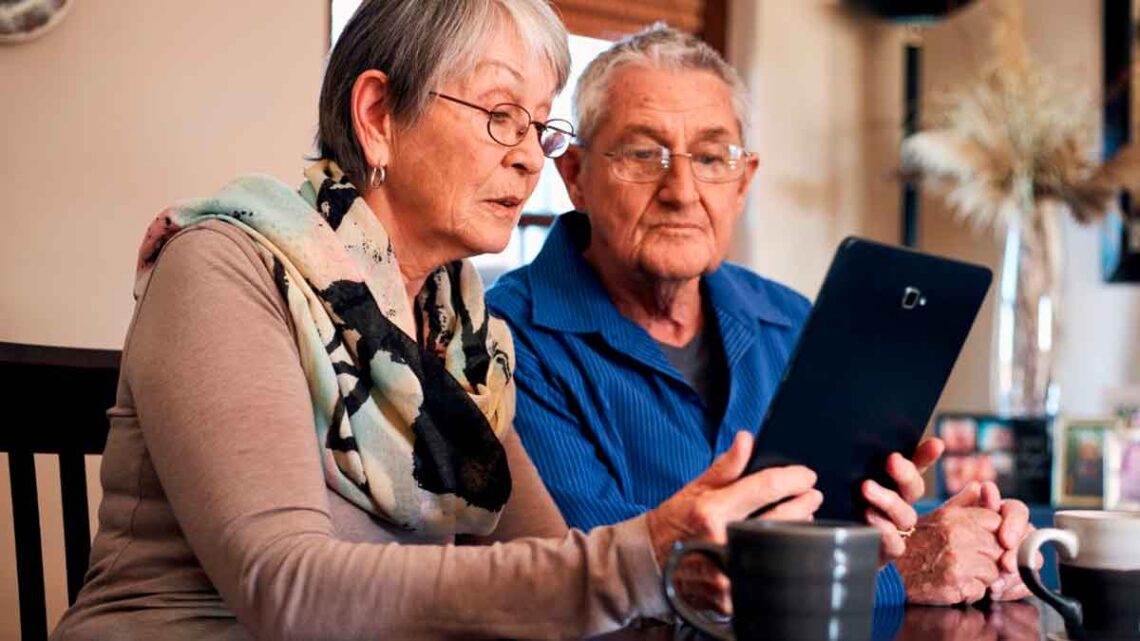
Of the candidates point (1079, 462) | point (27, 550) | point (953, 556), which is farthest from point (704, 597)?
point (1079, 462)

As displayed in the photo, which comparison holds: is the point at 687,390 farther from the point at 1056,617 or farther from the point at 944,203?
the point at 944,203

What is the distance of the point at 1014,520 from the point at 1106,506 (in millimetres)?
1854

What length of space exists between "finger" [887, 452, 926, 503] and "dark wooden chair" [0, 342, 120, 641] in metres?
0.85

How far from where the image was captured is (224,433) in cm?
116

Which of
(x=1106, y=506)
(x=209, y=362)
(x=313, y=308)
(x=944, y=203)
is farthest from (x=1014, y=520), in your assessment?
(x=944, y=203)

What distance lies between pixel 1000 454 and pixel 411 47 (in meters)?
2.28

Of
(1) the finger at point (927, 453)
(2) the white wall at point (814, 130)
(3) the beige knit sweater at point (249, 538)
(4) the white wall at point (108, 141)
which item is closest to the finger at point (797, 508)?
(3) the beige knit sweater at point (249, 538)

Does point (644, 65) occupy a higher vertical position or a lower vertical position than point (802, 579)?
higher

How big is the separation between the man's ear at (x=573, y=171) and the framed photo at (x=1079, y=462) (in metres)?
1.70

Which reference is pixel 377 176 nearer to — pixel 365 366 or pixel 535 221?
pixel 365 366

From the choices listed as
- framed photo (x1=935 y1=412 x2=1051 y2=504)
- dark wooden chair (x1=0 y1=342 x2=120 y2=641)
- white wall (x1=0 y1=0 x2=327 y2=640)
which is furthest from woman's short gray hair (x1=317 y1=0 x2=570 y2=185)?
framed photo (x1=935 y1=412 x2=1051 y2=504)

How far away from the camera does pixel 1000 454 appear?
3369 millimetres

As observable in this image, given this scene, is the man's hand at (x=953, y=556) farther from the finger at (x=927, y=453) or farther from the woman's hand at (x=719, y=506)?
the woman's hand at (x=719, y=506)

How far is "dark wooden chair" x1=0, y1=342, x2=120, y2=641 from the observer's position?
154 centimetres
